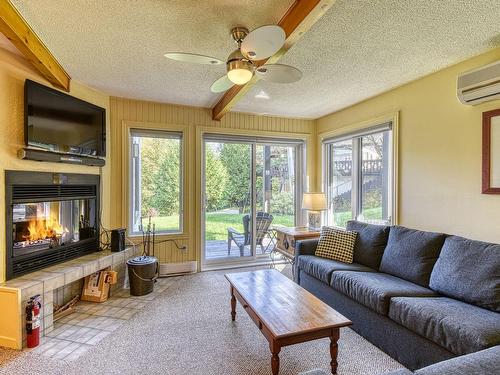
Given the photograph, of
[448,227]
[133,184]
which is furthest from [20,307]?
[448,227]

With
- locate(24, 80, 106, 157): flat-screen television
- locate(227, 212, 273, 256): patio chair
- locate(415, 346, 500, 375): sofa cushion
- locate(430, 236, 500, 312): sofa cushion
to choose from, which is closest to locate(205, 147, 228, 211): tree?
locate(227, 212, 273, 256): patio chair

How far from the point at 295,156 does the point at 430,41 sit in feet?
9.71

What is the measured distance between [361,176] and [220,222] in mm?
2321

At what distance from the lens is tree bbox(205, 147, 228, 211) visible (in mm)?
4457

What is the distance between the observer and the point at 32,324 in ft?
7.51

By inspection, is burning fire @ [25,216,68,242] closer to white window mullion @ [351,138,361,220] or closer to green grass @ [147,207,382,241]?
green grass @ [147,207,382,241]

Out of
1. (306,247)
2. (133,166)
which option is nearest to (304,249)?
(306,247)

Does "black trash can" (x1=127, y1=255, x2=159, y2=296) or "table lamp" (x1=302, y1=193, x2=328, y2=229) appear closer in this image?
"black trash can" (x1=127, y1=255, x2=159, y2=296)

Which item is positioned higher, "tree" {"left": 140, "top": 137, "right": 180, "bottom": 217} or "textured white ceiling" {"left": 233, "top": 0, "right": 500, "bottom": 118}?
"textured white ceiling" {"left": 233, "top": 0, "right": 500, "bottom": 118}

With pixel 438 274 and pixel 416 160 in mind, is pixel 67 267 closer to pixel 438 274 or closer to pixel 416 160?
pixel 438 274

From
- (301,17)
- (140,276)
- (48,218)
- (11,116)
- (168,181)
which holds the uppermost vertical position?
(301,17)

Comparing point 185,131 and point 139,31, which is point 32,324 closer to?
point 139,31

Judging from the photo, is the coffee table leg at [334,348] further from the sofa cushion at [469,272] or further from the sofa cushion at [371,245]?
the sofa cushion at [371,245]

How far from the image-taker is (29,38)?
2.20 m
